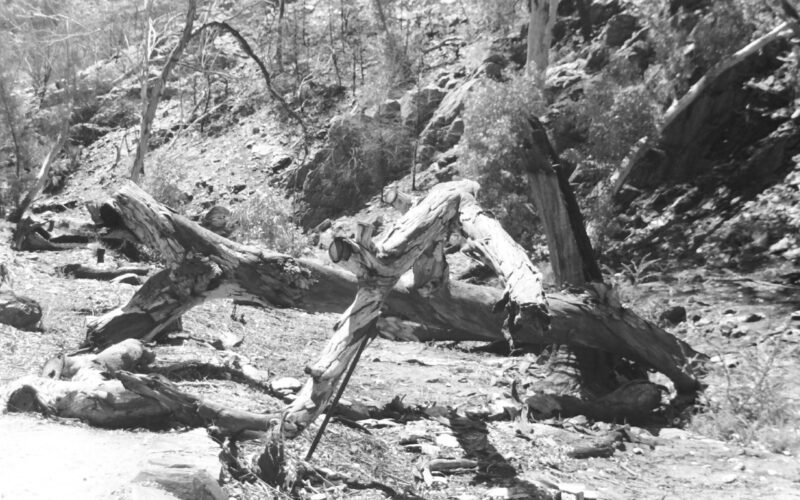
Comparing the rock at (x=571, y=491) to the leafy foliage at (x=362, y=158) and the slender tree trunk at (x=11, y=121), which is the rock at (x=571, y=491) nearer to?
the leafy foliage at (x=362, y=158)

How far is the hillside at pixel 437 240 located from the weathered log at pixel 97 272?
0.42ft

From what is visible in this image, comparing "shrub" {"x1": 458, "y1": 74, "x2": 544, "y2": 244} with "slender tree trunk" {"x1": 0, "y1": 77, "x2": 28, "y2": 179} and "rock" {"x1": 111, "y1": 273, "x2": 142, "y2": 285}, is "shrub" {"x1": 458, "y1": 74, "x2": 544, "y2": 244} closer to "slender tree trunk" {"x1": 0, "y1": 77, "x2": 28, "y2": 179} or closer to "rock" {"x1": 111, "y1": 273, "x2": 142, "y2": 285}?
"rock" {"x1": 111, "y1": 273, "x2": 142, "y2": 285}

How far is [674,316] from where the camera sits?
11.1 meters

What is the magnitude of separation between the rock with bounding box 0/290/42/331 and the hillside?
6cm

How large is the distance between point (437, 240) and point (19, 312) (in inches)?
151

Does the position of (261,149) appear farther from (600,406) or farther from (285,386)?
(285,386)

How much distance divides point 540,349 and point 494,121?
273 inches

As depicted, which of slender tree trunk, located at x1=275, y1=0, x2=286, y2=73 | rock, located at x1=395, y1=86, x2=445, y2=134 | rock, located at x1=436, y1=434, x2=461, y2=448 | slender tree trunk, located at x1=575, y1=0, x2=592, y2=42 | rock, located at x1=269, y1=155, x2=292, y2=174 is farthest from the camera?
slender tree trunk, located at x1=275, y1=0, x2=286, y2=73

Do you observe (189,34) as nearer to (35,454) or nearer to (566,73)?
(566,73)

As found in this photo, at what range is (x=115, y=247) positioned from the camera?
47.2ft

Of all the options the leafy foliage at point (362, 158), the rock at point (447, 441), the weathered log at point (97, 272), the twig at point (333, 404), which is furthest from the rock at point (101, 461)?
the leafy foliage at point (362, 158)

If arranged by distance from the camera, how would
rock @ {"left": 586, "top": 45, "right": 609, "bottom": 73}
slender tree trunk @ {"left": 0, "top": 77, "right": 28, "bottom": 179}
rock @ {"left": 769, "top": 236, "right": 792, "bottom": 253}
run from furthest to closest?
slender tree trunk @ {"left": 0, "top": 77, "right": 28, "bottom": 179} < rock @ {"left": 586, "top": 45, "right": 609, "bottom": 73} < rock @ {"left": 769, "top": 236, "right": 792, "bottom": 253}

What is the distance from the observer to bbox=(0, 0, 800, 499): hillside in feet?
18.4

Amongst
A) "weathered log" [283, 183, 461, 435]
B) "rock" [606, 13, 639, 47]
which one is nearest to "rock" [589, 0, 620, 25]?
"rock" [606, 13, 639, 47]
